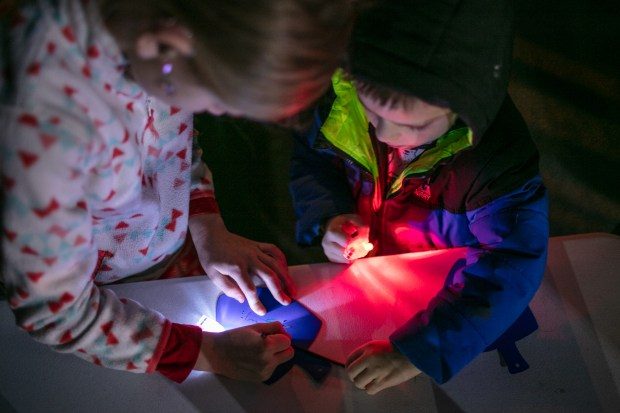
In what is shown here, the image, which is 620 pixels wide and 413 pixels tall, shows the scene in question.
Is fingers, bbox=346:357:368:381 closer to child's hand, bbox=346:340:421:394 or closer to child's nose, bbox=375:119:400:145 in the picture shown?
child's hand, bbox=346:340:421:394

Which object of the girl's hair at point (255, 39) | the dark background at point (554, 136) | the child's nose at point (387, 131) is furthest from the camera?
the dark background at point (554, 136)

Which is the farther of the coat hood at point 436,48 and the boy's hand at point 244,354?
the boy's hand at point 244,354

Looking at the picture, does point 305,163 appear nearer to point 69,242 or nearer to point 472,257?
point 472,257

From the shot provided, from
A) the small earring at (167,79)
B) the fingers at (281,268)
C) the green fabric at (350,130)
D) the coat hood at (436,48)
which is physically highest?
the small earring at (167,79)

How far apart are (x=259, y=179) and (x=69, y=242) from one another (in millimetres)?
1009

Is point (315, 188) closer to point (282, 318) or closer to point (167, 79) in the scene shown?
point (282, 318)

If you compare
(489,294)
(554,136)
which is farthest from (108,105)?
(554,136)

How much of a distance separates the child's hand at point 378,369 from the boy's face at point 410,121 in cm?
30

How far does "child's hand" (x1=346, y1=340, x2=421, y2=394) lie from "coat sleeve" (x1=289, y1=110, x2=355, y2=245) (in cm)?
32

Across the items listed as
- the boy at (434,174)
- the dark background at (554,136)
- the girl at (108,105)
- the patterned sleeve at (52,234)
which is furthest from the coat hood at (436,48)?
the dark background at (554,136)

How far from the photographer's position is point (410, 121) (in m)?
0.70

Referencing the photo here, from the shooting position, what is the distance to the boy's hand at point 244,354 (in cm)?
76

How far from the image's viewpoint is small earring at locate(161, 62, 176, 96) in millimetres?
A: 516

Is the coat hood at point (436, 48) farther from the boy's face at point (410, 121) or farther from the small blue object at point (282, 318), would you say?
the small blue object at point (282, 318)
